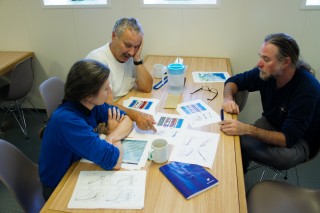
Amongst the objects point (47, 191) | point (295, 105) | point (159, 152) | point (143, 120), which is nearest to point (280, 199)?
point (295, 105)

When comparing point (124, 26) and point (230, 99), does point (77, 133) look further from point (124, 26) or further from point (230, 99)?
point (230, 99)

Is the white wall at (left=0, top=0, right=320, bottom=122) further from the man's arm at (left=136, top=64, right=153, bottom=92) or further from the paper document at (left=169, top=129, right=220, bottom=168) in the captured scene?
the paper document at (left=169, top=129, right=220, bottom=168)

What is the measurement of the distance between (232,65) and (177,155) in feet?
5.69

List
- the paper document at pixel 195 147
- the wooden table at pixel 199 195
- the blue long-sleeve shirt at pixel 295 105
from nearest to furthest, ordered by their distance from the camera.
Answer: the wooden table at pixel 199 195 < the paper document at pixel 195 147 < the blue long-sleeve shirt at pixel 295 105

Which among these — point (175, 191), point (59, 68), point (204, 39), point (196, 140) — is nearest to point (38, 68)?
point (59, 68)

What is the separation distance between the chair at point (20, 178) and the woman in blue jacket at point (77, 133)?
0.10m

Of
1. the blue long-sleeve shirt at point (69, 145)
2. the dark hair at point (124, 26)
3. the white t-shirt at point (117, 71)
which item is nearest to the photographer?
the blue long-sleeve shirt at point (69, 145)

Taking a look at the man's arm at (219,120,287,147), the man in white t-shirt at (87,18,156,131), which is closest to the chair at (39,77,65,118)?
the man in white t-shirt at (87,18,156,131)

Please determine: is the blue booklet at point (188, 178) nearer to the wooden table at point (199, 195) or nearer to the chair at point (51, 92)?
the wooden table at point (199, 195)

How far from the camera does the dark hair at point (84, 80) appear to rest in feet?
4.09

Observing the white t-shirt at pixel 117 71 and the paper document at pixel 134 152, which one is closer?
the paper document at pixel 134 152

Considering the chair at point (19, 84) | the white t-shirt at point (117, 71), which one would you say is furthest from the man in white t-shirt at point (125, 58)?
the chair at point (19, 84)

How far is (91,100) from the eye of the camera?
1.32m

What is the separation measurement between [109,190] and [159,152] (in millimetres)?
280
